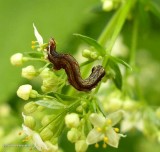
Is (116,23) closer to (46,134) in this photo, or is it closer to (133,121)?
(133,121)

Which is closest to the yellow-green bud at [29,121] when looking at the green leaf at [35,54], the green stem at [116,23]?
the green leaf at [35,54]

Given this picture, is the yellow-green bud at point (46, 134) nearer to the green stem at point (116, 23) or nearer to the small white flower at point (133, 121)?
the green stem at point (116, 23)

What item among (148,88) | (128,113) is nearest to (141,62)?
(148,88)

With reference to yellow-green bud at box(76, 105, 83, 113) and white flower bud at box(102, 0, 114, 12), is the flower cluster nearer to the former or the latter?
yellow-green bud at box(76, 105, 83, 113)

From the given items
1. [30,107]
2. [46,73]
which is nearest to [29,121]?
[30,107]

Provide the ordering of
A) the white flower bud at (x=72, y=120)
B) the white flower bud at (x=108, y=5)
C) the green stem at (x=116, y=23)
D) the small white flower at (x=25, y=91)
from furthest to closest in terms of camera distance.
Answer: the white flower bud at (x=108, y=5)
the green stem at (x=116, y=23)
the small white flower at (x=25, y=91)
the white flower bud at (x=72, y=120)

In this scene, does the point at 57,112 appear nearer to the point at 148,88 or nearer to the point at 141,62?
the point at 148,88
